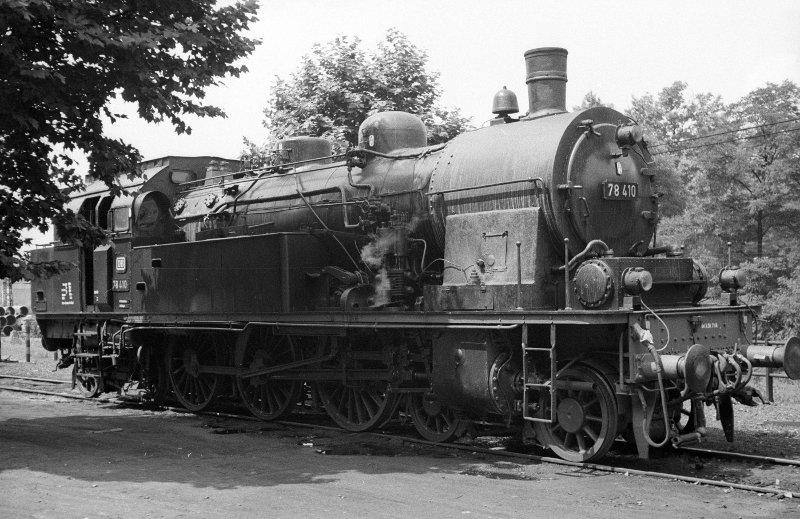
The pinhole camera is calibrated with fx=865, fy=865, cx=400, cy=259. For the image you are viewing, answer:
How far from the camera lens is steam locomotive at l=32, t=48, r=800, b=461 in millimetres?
9164

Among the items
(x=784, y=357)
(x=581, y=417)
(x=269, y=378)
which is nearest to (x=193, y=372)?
(x=269, y=378)

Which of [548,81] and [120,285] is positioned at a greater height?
[548,81]

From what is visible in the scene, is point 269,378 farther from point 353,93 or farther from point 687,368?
point 353,93

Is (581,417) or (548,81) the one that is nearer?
(581,417)

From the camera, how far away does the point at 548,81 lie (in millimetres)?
10406

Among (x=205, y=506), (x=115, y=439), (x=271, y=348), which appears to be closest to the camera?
(x=205, y=506)

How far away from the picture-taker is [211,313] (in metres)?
12.9

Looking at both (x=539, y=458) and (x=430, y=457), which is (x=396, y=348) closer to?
(x=430, y=457)

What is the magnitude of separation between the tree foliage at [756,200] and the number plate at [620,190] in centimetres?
1575

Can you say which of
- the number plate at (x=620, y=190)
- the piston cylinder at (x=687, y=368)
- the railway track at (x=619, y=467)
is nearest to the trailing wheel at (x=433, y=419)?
the railway track at (x=619, y=467)

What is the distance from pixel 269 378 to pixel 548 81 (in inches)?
229

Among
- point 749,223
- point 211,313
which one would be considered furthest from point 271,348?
point 749,223

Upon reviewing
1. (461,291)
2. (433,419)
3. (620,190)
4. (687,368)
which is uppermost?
(620,190)

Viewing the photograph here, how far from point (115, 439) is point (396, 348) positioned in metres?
3.97
